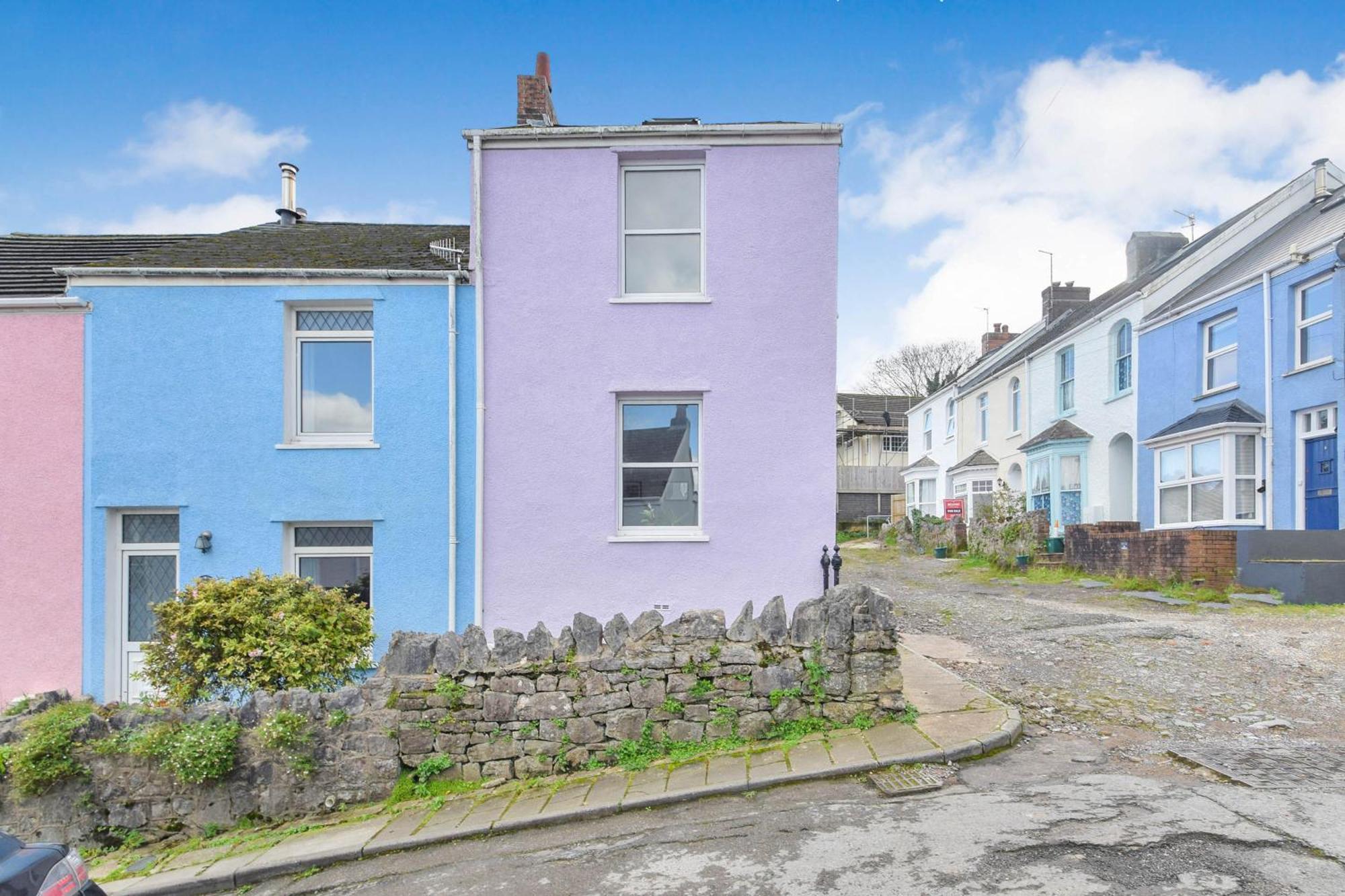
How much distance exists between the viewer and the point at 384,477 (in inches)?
368

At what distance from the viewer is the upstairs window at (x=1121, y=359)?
19281 mm

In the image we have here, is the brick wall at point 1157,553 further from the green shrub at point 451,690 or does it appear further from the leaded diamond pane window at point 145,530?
the leaded diamond pane window at point 145,530

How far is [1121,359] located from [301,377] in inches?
762

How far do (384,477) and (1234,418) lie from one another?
1561cm

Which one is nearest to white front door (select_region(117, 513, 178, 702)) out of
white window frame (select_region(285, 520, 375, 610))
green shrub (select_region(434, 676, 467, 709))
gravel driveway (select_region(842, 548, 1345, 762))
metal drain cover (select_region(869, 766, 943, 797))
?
→ white window frame (select_region(285, 520, 375, 610))

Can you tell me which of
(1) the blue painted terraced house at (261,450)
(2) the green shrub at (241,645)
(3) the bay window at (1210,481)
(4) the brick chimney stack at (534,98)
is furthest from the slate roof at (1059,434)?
(2) the green shrub at (241,645)

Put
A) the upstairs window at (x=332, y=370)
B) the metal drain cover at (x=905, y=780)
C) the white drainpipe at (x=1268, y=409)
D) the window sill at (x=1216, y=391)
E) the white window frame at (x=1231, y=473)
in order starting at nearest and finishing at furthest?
the metal drain cover at (x=905, y=780) → the upstairs window at (x=332, y=370) → the white drainpipe at (x=1268, y=409) → the white window frame at (x=1231, y=473) → the window sill at (x=1216, y=391)

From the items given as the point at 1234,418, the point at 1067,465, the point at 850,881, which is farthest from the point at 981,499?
the point at 850,881

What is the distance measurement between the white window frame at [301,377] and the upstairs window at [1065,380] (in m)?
19.6

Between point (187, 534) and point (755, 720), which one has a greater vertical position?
point (187, 534)

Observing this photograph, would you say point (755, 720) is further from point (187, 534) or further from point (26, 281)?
point (26, 281)

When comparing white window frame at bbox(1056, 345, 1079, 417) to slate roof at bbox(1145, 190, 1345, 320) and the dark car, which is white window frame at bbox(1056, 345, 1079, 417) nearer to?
slate roof at bbox(1145, 190, 1345, 320)

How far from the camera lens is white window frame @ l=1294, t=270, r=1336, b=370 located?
13.3 m

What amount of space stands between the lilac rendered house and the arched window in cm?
1396
